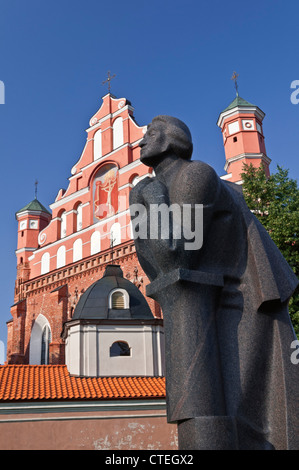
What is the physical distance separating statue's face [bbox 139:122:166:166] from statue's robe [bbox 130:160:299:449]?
21 cm

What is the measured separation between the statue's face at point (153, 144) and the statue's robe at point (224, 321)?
0.21 m

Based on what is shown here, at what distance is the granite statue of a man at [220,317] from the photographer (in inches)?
115

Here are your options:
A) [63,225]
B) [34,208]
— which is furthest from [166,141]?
[34,208]

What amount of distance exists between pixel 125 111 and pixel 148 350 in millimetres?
13580

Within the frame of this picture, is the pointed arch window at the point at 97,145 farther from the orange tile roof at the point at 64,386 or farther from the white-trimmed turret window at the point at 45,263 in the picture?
the orange tile roof at the point at 64,386

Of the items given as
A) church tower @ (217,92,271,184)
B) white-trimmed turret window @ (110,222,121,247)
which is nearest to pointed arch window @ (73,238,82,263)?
white-trimmed turret window @ (110,222,121,247)

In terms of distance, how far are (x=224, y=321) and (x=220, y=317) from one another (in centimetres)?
4

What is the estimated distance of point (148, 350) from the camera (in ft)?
59.7

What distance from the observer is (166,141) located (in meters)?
3.57

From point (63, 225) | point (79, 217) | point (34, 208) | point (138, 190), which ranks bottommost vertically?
point (138, 190)

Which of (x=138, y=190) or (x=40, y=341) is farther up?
(x=40, y=341)

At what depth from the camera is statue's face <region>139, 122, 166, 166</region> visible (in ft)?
11.7

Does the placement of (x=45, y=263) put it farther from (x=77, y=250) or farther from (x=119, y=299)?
(x=119, y=299)

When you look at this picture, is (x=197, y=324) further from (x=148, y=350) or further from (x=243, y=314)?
(x=148, y=350)
